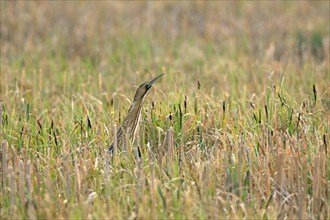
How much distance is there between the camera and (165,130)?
557cm

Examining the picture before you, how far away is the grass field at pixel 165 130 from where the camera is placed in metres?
4.36

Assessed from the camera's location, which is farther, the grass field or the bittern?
the bittern

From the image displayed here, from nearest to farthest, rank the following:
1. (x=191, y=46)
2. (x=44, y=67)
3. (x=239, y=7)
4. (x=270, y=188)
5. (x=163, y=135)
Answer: (x=270, y=188), (x=163, y=135), (x=44, y=67), (x=191, y=46), (x=239, y=7)

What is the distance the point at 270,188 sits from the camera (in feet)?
15.1

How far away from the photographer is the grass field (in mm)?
4355

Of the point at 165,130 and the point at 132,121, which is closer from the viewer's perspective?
the point at 132,121

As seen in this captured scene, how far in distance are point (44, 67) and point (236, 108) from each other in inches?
123

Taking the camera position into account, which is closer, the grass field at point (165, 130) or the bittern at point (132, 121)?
the grass field at point (165, 130)

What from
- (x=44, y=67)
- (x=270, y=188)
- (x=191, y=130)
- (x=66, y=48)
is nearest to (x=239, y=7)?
(x=66, y=48)

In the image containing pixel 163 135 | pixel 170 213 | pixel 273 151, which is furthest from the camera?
pixel 163 135

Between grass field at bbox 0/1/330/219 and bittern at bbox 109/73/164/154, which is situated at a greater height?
bittern at bbox 109/73/164/154

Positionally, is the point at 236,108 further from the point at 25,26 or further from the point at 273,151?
the point at 25,26

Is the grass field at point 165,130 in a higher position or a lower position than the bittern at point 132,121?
lower

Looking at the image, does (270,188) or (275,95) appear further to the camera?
(275,95)
